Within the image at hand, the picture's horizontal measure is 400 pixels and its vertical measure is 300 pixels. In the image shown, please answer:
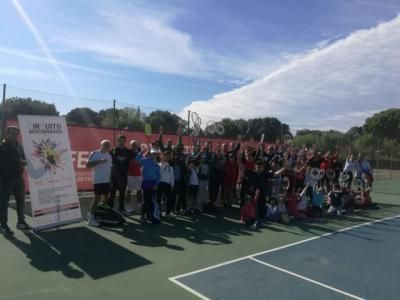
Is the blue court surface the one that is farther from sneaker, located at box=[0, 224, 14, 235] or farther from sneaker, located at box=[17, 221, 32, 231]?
sneaker, located at box=[17, 221, 32, 231]

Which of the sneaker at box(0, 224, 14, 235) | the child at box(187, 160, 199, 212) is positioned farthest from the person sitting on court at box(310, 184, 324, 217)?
the sneaker at box(0, 224, 14, 235)

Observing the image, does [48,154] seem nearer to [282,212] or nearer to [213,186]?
[213,186]

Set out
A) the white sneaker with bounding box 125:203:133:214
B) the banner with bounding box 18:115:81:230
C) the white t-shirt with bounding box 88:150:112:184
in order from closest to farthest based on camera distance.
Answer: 1. the banner with bounding box 18:115:81:230
2. the white t-shirt with bounding box 88:150:112:184
3. the white sneaker with bounding box 125:203:133:214

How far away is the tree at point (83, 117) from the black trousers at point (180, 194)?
3.22 metres

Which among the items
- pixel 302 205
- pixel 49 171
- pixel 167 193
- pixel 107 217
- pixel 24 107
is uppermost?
pixel 24 107

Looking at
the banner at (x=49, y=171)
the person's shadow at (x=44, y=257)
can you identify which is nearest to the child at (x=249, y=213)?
the banner at (x=49, y=171)

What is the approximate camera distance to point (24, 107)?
1056 centimetres

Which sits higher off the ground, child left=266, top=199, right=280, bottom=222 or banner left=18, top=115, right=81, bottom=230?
banner left=18, top=115, right=81, bottom=230

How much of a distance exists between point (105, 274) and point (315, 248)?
4.36 metres

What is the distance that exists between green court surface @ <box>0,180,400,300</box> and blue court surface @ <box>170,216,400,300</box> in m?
0.33

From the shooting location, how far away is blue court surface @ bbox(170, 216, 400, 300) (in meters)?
5.61

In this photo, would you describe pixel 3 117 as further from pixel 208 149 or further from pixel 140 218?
pixel 208 149

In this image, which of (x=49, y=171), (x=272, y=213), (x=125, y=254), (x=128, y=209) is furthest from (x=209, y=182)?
(x=125, y=254)

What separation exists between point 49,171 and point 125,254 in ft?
8.44
